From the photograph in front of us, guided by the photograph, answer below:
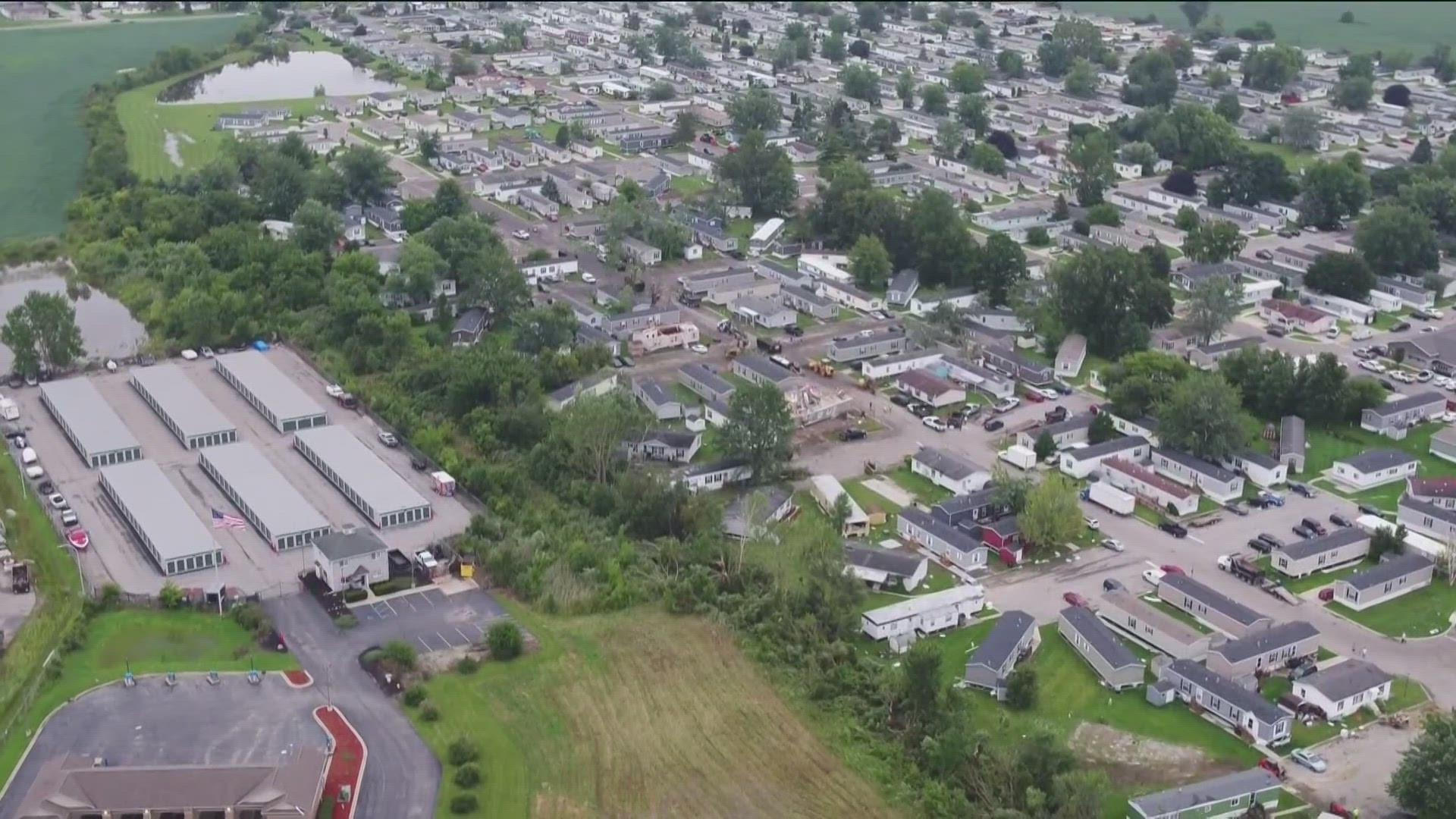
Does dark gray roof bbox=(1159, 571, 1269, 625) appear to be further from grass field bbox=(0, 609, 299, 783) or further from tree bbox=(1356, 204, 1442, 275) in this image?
tree bbox=(1356, 204, 1442, 275)

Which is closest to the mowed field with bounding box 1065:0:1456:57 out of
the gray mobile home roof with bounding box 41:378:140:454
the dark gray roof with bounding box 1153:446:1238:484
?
the dark gray roof with bounding box 1153:446:1238:484

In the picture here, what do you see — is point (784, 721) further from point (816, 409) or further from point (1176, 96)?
point (1176, 96)

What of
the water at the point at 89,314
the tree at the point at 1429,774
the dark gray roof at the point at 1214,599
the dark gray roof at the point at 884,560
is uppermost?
the tree at the point at 1429,774

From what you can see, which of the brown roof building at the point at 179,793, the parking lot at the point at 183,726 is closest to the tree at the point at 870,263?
the parking lot at the point at 183,726

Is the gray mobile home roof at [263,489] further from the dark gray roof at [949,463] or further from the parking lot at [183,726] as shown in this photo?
the dark gray roof at [949,463]

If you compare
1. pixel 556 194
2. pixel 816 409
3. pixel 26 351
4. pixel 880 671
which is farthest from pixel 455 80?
pixel 880 671

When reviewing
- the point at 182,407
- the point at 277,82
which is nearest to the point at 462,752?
the point at 182,407
